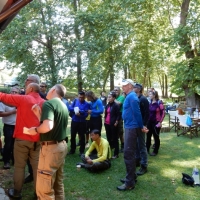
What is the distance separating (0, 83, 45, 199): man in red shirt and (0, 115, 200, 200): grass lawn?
1.42ft

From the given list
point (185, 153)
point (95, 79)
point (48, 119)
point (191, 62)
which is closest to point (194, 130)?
point (185, 153)

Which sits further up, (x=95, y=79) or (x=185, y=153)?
(x=95, y=79)

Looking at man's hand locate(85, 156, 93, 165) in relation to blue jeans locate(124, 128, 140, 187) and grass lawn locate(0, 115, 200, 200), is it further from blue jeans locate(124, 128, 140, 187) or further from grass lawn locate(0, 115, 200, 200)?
blue jeans locate(124, 128, 140, 187)

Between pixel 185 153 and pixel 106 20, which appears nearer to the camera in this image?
pixel 185 153

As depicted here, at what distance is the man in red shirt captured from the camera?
3635 mm

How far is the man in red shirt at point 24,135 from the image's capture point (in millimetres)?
3635

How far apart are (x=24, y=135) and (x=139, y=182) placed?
2440 millimetres

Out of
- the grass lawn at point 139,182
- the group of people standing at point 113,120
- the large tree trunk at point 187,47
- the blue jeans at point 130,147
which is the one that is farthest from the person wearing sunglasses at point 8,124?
the large tree trunk at point 187,47

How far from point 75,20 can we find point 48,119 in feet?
35.9

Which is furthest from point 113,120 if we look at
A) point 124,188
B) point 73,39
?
point 73,39

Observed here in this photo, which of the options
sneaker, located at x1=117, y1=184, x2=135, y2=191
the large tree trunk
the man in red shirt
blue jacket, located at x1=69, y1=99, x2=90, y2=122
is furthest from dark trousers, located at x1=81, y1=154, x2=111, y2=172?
the large tree trunk

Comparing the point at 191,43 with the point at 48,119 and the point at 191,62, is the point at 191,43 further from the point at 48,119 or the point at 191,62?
the point at 48,119

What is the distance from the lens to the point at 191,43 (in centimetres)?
1330

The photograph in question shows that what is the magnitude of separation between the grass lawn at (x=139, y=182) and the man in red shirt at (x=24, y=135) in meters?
0.43
